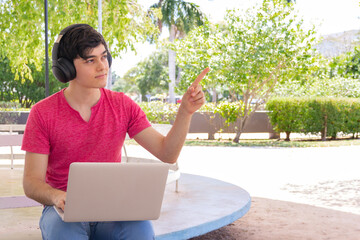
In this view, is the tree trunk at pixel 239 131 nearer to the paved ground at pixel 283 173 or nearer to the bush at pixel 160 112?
the bush at pixel 160 112

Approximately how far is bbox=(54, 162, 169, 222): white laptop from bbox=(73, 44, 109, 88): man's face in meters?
0.61

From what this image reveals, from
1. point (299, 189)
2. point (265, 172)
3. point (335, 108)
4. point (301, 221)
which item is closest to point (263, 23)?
point (335, 108)

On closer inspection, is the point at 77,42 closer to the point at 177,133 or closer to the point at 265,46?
the point at 177,133

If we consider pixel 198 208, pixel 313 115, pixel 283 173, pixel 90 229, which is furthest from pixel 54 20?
pixel 313 115

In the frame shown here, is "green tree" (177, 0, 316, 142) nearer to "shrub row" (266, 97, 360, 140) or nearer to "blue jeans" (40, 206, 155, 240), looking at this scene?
"shrub row" (266, 97, 360, 140)

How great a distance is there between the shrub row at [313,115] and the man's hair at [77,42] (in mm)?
15611

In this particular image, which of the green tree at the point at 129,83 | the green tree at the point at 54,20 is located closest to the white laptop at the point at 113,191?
the green tree at the point at 54,20

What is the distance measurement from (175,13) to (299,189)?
25951 mm

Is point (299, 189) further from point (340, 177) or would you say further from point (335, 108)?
point (335, 108)

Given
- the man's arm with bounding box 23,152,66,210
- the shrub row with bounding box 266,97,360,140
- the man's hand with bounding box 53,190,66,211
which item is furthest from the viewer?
the shrub row with bounding box 266,97,360,140

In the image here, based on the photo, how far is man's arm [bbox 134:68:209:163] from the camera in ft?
7.20

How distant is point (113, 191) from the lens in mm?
1771

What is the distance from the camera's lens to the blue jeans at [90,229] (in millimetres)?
1927

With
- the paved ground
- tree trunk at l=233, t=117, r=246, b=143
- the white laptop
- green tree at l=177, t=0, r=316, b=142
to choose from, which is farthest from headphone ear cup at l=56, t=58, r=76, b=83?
tree trunk at l=233, t=117, r=246, b=143
